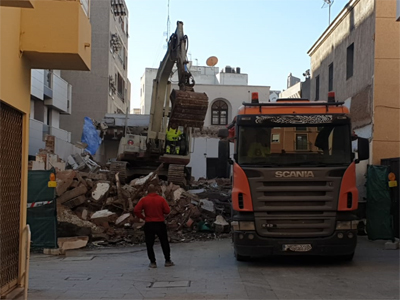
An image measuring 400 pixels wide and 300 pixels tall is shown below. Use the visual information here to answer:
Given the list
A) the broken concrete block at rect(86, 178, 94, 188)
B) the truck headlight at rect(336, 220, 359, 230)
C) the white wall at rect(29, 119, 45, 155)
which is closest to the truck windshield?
the truck headlight at rect(336, 220, 359, 230)

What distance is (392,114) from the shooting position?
15.5 meters

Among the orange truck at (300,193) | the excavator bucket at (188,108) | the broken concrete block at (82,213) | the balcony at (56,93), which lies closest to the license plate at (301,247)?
the orange truck at (300,193)

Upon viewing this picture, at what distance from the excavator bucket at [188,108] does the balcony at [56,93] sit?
1413 cm

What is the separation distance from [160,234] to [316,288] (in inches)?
142

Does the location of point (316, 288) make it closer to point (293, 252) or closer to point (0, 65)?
point (293, 252)

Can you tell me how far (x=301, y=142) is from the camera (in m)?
10.6

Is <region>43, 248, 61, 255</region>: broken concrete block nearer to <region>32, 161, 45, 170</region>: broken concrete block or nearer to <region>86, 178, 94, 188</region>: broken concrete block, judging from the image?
<region>86, 178, 94, 188</region>: broken concrete block

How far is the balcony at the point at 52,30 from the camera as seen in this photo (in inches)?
306

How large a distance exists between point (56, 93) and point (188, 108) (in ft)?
52.4

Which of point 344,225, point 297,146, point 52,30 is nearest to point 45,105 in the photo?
point 297,146

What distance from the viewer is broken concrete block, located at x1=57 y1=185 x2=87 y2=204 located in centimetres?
1603

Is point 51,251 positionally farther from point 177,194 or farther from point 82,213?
point 177,194

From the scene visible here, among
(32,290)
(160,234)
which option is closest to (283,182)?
(160,234)

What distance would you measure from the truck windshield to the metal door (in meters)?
4.55
